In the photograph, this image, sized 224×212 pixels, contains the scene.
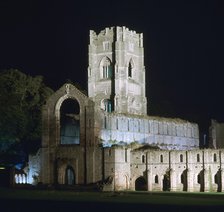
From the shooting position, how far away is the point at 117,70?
103500mm

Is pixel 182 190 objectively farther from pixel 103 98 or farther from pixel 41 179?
pixel 103 98

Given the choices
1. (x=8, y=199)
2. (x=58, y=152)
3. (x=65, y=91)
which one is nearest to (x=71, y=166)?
(x=58, y=152)

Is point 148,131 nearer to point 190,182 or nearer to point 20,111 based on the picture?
point 20,111

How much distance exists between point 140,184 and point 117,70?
28.4 m

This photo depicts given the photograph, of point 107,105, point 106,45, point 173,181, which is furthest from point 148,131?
point 106,45

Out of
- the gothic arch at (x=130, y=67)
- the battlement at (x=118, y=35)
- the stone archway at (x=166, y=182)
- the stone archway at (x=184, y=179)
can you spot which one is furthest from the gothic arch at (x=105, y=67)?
the stone archway at (x=184, y=179)

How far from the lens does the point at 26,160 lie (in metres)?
89.6

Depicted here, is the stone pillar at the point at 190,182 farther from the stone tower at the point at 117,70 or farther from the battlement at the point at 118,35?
the battlement at the point at 118,35

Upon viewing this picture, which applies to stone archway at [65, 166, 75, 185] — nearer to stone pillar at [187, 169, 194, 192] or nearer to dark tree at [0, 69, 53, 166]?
dark tree at [0, 69, 53, 166]

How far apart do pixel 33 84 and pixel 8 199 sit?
1513 inches

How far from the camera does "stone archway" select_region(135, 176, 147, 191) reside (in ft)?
252

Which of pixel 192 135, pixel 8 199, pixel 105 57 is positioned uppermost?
pixel 105 57

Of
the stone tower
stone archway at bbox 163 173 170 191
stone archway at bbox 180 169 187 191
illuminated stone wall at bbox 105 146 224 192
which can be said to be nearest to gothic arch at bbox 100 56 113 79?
the stone tower

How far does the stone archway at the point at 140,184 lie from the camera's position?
76.7 metres
